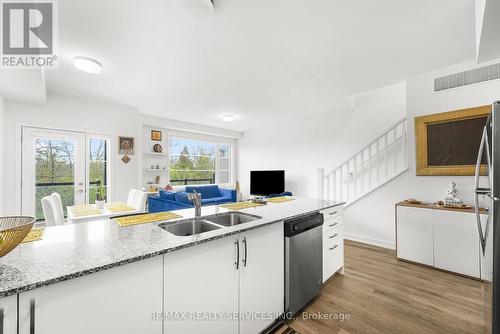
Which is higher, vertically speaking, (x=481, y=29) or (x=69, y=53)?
(x=69, y=53)

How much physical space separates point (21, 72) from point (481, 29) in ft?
14.2

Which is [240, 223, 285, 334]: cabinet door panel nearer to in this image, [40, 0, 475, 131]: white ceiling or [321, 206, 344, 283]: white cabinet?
[321, 206, 344, 283]: white cabinet

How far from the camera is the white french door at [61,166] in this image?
3484mm

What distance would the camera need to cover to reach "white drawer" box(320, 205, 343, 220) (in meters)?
2.31

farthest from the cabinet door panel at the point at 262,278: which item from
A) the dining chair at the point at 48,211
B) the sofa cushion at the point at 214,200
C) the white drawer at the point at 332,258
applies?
the sofa cushion at the point at 214,200

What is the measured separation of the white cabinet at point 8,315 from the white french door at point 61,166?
392 cm

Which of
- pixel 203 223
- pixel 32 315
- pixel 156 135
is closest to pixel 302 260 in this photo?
pixel 203 223

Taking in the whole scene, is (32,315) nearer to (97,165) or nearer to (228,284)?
(228,284)

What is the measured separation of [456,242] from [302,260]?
7.13 ft

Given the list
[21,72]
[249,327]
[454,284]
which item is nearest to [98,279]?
[249,327]

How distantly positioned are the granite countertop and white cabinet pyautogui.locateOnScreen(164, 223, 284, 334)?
107 mm

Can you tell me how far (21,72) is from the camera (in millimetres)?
2352

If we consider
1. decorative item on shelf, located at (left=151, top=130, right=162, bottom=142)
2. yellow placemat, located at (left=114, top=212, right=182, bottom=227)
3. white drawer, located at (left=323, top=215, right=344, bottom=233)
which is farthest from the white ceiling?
white drawer, located at (left=323, top=215, right=344, bottom=233)

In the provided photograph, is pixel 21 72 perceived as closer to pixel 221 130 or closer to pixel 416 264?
pixel 221 130
